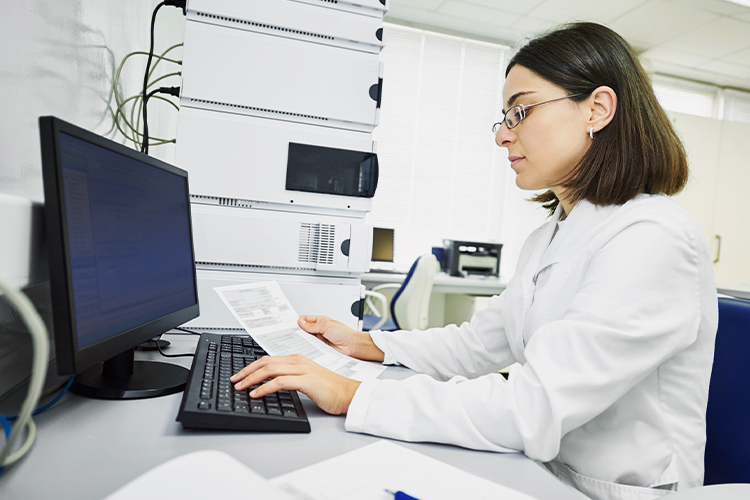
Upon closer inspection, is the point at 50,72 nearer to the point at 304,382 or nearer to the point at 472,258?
the point at 304,382

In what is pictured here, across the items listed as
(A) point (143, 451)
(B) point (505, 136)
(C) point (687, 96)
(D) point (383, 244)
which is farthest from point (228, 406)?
(C) point (687, 96)

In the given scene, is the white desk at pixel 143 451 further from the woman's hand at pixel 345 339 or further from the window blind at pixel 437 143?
the window blind at pixel 437 143

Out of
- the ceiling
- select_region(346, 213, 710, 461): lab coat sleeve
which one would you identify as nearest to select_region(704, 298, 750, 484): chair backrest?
select_region(346, 213, 710, 461): lab coat sleeve

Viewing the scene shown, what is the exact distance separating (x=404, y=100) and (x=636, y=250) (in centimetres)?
350

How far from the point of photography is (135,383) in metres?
0.68

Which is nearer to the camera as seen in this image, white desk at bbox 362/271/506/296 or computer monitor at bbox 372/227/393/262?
white desk at bbox 362/271/506/296

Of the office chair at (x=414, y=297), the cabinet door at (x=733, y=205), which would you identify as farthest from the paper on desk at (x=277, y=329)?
the cabinet door at (x=733, y=205)

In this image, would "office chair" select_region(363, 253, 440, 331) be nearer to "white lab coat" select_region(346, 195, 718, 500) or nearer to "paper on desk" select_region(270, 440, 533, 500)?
"white lab coat" select_region(346, 195, 718, 500)

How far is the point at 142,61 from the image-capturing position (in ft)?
4.55

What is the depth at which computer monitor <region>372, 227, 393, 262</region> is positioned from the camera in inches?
144

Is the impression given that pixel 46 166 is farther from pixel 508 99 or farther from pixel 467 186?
pixel 467 186

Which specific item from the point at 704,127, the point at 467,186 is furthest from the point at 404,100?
the point at 704,127

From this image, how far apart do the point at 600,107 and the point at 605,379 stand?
48 centimetres

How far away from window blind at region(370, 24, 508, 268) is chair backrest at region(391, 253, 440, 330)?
41.3 inches
